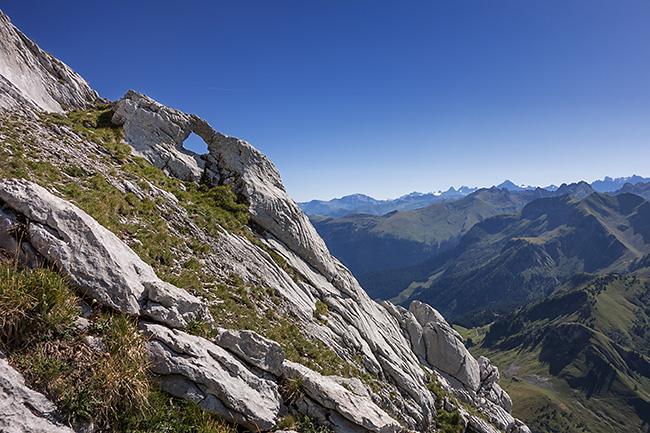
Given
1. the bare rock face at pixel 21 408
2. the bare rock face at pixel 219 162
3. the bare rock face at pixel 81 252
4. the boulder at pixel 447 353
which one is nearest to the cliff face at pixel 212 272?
the bare rock face at pixel 81 252

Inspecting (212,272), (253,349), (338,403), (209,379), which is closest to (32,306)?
(209,379)

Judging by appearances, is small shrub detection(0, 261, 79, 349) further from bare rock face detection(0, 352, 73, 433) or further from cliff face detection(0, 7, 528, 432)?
cliff face detection(0, 7, 528, 432)

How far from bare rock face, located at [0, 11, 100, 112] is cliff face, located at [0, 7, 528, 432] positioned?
186 millimetres

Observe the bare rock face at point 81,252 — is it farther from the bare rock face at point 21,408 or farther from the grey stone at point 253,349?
the bare rock face at point 21,408

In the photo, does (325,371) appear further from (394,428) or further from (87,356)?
(87,356)

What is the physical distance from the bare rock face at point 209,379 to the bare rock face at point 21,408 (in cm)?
294

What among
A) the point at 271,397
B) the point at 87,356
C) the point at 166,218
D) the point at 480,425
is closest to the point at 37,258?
the point at 87,356

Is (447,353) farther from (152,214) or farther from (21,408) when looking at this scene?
(21,408)

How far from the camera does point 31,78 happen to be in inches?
1131

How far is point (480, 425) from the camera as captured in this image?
32500 millimetres

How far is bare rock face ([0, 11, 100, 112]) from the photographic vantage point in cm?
2530

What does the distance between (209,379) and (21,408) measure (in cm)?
514

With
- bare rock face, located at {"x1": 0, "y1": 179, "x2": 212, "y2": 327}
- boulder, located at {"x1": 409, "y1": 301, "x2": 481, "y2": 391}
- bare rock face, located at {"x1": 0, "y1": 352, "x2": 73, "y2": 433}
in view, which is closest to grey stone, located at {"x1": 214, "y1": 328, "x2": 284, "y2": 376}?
bare rock face, located at {"x1": 0, "y1": 179, "x2": 212, "y2": 327}

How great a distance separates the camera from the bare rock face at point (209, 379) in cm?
1008
